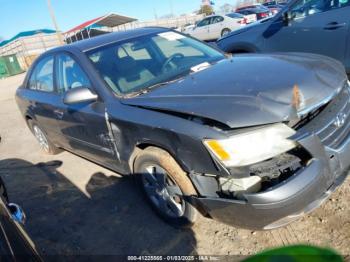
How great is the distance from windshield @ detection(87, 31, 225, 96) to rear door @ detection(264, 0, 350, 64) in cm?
192

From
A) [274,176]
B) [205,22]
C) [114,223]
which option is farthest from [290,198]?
[205,22]

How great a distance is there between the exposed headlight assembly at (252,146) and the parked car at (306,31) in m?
3.30

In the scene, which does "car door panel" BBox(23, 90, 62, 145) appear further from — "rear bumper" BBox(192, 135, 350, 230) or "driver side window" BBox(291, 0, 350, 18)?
"driver side window" BBox(291, 0, 350, 18)

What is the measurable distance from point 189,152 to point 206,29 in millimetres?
19371

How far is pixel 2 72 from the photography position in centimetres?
2716

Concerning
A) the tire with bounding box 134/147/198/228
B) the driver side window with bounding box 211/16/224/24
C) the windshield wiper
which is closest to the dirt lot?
the tire with bounding box 134/147/198/228

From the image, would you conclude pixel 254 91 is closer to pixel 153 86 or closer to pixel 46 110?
pixel 153 86

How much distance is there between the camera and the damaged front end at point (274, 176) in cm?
207

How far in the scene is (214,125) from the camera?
2232mm

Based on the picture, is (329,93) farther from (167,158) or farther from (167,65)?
(167,65)

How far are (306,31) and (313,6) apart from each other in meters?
0.37

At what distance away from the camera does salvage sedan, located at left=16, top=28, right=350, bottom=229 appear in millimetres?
2129

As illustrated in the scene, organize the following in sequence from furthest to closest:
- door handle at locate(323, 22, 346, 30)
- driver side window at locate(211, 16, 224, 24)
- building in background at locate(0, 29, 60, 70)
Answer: building in background at locate(0, 29, 60, 70), driver side window at locate(211, 16, 224, 24), door handle at locate(323, 22, 346, 30)

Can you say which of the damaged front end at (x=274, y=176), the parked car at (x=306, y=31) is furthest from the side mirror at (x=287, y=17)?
the damaged front end at (x=274, y=176)
